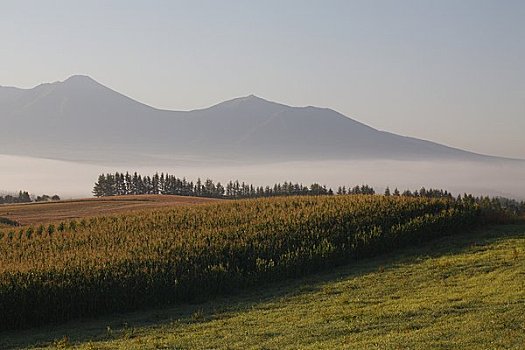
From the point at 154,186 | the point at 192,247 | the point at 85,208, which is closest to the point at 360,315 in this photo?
the point at 192,247

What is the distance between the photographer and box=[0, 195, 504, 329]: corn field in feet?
80.1

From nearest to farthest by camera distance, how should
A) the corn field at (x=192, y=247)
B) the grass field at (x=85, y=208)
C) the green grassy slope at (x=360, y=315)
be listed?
the green grassy slope at (x=360, y=315) → the corn field at (x=192, y=247) → the grass field at (x=85, y=208)

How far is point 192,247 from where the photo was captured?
Result: 29.8 metres

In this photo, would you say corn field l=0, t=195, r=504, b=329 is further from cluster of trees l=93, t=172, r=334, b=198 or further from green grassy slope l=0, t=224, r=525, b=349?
cluster of trees l=93, t=172, r=334, b=198

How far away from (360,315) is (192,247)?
12.1 meters

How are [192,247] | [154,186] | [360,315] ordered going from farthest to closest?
[154,186] < [192,247] < [360,315]

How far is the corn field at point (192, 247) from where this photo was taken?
24.4 metres

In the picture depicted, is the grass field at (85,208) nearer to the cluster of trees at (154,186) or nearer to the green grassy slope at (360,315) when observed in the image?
the green grassy slope at (360,315)

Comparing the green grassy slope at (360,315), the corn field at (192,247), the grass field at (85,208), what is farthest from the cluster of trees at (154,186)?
the green grassy slope at (360,315)

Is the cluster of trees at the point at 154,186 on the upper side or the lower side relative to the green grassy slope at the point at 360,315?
upper

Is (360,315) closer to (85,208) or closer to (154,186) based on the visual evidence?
(85,208)

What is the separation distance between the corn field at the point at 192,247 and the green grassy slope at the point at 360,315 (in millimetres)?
977

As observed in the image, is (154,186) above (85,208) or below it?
above

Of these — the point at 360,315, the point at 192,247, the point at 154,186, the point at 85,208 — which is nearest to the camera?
the point at 360,315
